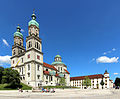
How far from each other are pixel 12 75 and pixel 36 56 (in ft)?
48.9

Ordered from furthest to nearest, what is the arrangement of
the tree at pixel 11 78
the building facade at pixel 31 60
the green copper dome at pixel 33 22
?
1. the green copper dome at pixel 33 22
2. the building facade at pixel 31 60
3. the tree at pixel 11 78

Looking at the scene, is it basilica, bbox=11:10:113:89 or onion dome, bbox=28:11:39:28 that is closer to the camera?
basilica, bbox=11:10:113:89

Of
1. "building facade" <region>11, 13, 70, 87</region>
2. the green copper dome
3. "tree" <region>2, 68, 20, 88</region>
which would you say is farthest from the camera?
the green copper dome

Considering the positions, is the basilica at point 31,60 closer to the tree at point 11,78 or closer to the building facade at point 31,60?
the building facade at point 31,60

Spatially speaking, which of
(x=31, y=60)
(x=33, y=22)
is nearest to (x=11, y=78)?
(x=31, y=60)

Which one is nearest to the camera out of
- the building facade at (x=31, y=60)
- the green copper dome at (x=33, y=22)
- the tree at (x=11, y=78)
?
the tree at (x=11, y=78)

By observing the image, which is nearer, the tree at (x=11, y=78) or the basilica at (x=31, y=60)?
the tree at (x=11, y=78)

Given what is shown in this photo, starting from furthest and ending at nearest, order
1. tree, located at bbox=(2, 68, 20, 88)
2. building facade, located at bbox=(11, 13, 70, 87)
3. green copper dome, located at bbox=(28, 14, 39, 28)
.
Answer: green copper dome, located at bbox=(28, 14, 39, 28), building facade, located at bbox=(11, 13, 70, 87), tree, located at bbox=(2, 68, 20, 88)

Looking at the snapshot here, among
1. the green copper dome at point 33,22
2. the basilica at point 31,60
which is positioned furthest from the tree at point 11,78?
the green copper dome at point 33,22

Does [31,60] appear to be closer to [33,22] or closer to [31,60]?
[31,60]

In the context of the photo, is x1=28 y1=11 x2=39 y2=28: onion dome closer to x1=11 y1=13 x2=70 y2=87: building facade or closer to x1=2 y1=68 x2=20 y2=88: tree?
x1=11 y1=13 x2=70 y2=87: building facade

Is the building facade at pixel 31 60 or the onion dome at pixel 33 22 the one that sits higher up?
the onion dome at pixel 33 22

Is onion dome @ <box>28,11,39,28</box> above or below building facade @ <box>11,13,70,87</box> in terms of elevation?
above

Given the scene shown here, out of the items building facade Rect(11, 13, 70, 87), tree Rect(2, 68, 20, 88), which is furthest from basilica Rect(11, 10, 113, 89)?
tree Rect(2, 68, 20, 88)
